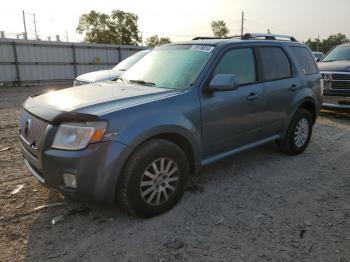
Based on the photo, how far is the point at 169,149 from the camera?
333 cm

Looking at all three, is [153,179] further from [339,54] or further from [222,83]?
[339,54]

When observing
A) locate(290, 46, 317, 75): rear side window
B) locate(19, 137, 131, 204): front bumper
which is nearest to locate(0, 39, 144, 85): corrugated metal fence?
locate(290, 46, 317, 75): rear side window

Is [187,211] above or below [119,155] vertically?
below

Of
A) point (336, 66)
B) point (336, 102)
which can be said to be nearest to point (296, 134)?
point (336, 102)

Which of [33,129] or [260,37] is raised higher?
[260,37]

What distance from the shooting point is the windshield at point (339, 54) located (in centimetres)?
966

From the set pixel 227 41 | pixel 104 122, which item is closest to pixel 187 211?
pixel 104 122

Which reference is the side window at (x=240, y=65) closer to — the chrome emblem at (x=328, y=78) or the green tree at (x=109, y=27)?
the chrome emblem at (x=328, y=78)

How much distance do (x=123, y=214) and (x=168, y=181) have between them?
0.59 metres

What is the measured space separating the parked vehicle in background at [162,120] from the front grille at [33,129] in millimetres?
11

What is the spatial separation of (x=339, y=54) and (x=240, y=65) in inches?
284

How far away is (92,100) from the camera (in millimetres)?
3297

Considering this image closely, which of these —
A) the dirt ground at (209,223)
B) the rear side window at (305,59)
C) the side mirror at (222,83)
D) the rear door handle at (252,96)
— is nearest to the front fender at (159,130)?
the side mirror at (222,83)

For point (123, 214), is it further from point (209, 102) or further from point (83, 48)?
point (83, 48)
